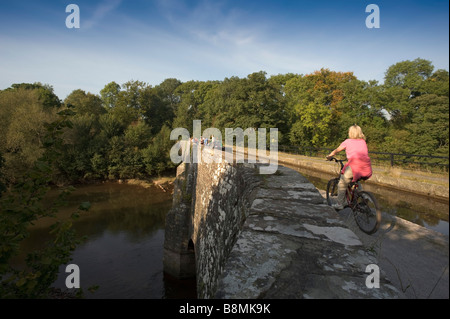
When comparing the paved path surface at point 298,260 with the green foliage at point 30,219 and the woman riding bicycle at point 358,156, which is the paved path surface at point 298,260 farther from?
the green foliage at point 30,219

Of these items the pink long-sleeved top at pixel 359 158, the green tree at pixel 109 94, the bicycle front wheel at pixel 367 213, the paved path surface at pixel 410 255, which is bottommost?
the paved path surface at pixel 410 255

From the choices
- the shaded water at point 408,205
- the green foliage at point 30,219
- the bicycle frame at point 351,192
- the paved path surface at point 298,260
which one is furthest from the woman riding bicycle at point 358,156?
the green foliage at point 30,219

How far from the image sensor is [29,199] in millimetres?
2926

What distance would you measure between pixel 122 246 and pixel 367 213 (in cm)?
1716

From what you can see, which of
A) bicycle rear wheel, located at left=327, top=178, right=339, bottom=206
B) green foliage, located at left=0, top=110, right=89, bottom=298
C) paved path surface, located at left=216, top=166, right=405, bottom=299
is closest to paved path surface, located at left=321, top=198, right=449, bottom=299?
paved path surface, located at left=216, top=166, right=405, bottom=299

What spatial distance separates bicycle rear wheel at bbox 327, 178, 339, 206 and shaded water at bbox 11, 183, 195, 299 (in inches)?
411

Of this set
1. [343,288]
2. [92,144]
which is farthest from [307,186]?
[92,144]

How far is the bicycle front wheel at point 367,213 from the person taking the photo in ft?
9.92

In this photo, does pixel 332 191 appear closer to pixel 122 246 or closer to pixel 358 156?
pixel 358 156

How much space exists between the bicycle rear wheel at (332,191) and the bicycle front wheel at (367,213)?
2.74ft

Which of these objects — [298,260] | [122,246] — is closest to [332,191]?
[298,260]

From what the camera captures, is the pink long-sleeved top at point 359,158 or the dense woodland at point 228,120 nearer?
the pink long-sleeved top at point 359,158

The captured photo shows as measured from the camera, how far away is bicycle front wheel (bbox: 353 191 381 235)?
302 cm

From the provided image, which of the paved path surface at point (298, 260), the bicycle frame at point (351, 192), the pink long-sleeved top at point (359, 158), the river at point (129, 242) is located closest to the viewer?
the paved path surface at point (298, 260)
